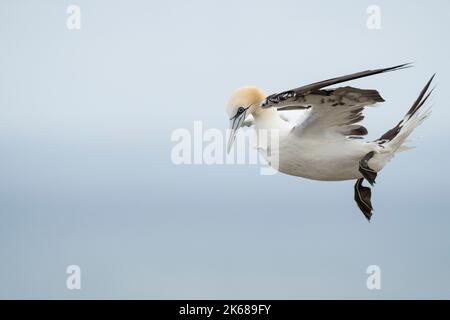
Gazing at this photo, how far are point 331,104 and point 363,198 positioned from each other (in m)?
1.26

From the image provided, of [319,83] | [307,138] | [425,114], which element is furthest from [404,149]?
[319,83]

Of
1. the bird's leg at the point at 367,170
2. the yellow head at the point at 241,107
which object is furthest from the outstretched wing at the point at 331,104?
the yellow head at the point at 241,107

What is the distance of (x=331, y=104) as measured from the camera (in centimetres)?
728

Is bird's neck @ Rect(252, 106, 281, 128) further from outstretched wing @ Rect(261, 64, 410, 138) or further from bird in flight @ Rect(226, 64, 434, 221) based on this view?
outstretched wing @ Rect(261, 64, 410, 138)

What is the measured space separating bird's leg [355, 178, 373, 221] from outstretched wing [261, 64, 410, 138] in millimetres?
631

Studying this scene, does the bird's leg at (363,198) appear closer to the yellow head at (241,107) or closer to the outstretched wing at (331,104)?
the outstretched wing at (331,104)

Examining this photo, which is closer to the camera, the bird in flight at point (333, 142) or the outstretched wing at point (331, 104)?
the outstretched wing at point (331, 104)

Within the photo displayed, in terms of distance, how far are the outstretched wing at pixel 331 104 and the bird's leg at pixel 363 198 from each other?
0.63 meters

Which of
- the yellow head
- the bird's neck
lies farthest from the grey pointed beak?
the bird's neck

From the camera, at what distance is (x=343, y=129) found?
7688 millimetres

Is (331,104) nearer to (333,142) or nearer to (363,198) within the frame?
(333,142)

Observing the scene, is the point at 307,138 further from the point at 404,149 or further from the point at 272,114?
the point at 404,149

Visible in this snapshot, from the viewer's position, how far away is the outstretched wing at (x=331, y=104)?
6.86m

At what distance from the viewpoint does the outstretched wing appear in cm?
686
